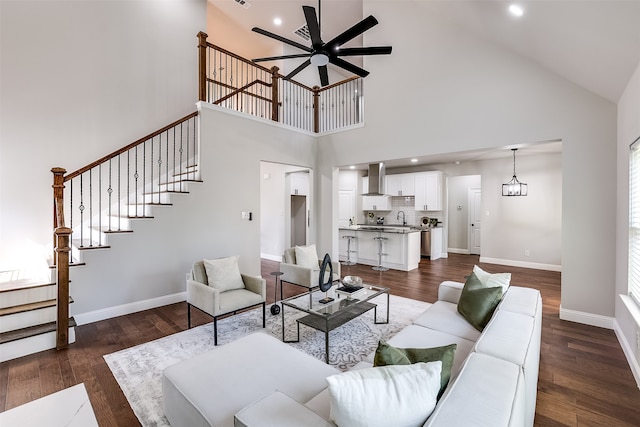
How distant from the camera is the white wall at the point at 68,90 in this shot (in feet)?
12.6

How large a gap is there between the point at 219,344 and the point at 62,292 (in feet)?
5.71

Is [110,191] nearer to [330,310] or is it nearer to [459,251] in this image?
[330,310]

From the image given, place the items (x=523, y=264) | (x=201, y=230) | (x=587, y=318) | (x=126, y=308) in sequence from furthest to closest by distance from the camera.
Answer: (x=523, y=264) → (x=201, y=230) → (x=126, y=308) → (x=587, y=318)

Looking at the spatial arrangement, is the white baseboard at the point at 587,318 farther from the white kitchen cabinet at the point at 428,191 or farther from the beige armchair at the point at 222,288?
the white kitchen cabinet at the point at 428,191

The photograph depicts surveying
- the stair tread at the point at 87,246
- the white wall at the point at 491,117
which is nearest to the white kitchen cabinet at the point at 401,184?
the white wall at the point at 491,117

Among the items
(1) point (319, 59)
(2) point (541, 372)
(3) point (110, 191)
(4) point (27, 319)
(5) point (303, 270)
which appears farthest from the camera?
(5) point (303, 270)

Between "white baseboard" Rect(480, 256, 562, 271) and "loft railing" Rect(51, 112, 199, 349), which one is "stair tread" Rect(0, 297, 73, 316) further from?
"white baseboard" Rect(480, 256, 562, 271)

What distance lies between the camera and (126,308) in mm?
3934

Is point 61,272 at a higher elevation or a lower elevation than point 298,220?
lower

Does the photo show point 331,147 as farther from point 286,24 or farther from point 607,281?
point 607,281

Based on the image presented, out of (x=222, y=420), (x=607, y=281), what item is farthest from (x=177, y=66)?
(x=607, y=281)

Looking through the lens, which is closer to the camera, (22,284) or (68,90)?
(22,284)

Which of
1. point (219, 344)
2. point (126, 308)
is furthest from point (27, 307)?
point (219, 344)

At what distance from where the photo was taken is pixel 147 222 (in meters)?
4.11
